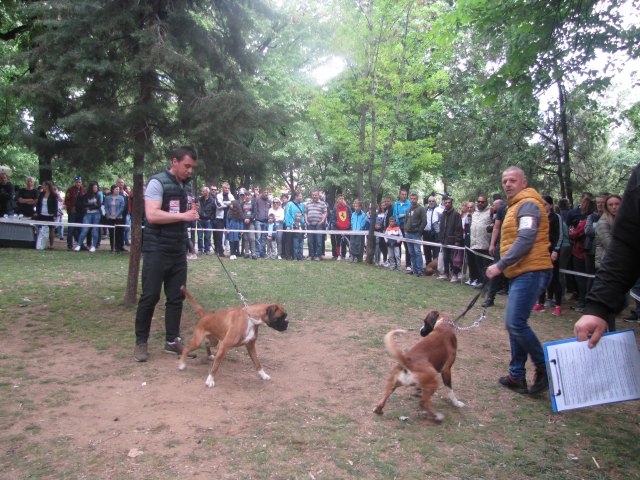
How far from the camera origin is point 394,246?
1391 centimetres

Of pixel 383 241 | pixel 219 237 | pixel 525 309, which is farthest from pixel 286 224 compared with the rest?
pixel 525 309

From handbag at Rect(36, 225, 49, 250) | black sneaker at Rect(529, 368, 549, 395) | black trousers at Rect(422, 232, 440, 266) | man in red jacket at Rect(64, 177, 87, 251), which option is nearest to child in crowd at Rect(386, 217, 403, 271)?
black trousers at Rect(422, 232, 440, 266)

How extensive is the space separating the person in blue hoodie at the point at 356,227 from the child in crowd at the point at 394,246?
1270mm

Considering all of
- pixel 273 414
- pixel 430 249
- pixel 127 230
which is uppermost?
pixel 127 230

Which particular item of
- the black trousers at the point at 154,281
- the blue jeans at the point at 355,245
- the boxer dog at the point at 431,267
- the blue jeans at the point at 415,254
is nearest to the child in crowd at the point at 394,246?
the blue jeans at the point at 415,254

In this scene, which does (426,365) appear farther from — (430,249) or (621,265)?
(430,249)

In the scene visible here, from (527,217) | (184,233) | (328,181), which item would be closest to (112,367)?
(184,233)

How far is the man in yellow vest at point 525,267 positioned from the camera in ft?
14.8

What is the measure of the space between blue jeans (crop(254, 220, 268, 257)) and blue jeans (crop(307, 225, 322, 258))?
5.13 ft

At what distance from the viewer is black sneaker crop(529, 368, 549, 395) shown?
4.62m

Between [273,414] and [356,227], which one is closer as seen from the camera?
[273,414]

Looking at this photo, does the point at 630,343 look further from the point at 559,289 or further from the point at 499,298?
the point at 499,298

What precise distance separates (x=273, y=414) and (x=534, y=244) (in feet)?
10.5

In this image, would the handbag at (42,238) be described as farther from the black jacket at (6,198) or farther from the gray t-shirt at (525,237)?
the gray t-shirt at (525,237)
